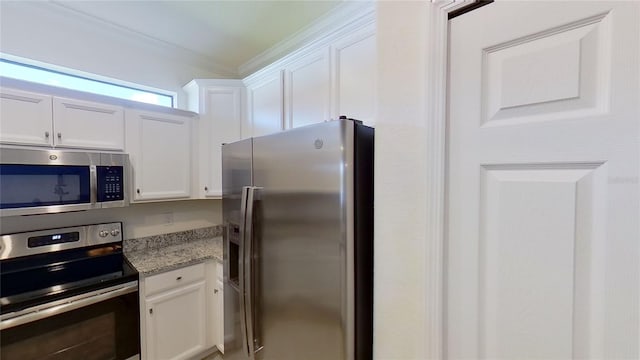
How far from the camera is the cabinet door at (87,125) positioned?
1597 millimetres

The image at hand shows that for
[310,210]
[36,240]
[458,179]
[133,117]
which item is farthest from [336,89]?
[36,240]

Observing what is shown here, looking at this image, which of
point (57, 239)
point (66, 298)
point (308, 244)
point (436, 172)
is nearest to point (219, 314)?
point (66, 298)

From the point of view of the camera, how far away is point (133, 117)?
1.89 metres

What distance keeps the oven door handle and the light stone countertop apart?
0.44ft

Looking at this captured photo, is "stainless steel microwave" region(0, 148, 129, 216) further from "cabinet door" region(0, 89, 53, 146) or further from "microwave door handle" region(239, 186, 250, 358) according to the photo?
"microwave door handle" region(239, 186, 250, 358)

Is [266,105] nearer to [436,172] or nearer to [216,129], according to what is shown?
[216,129]

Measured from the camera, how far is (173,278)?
1.83 meters

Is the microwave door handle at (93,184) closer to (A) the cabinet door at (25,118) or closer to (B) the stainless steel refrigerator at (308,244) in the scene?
(A) the cabinet door at (25,118)

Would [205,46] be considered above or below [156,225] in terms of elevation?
above

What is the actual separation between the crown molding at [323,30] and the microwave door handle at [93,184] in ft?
4.20

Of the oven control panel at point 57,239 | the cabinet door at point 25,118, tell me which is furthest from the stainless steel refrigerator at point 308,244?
the oven control panel at point 57,239

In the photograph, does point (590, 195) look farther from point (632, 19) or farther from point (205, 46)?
point (205, 46)

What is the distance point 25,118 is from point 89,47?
0.80 m

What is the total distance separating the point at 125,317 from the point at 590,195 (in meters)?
2.21
